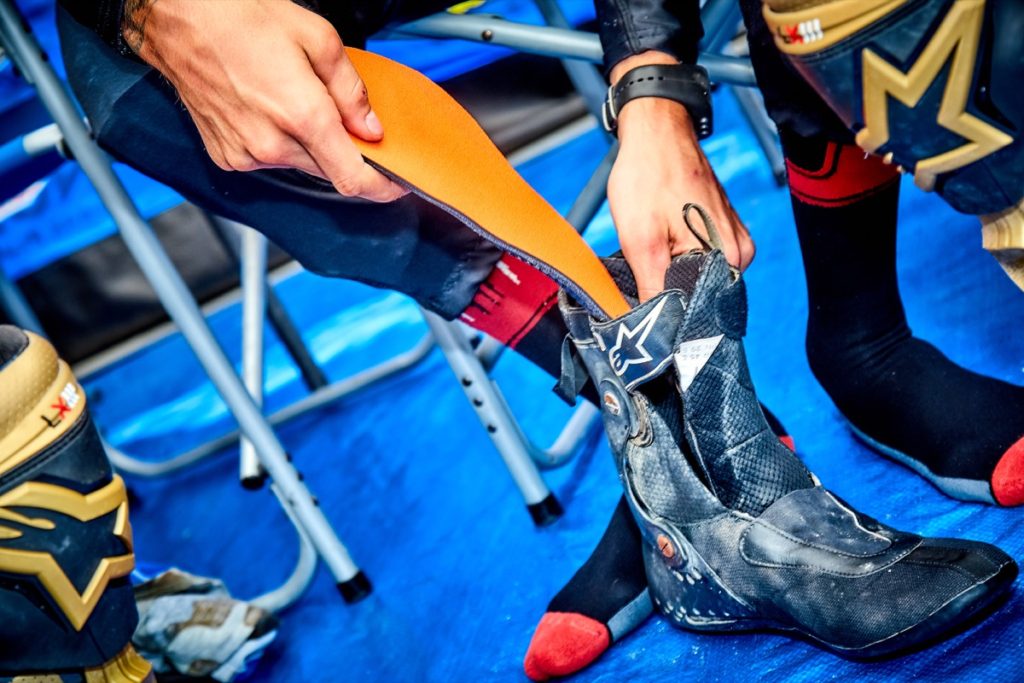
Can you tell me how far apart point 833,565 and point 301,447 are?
1142 millimetres

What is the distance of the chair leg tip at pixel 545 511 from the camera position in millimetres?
1031

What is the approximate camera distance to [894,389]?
77 cm

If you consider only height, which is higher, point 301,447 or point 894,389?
point 894,389

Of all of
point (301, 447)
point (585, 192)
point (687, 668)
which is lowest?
point (301, 447)

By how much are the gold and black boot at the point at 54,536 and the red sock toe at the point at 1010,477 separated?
2.28 ft

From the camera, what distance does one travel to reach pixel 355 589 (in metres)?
1.09

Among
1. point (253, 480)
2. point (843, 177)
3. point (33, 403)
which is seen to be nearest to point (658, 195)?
point (843, 177)

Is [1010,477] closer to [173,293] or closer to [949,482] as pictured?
[949,482]

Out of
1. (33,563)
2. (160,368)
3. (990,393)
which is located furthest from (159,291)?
(160,368)

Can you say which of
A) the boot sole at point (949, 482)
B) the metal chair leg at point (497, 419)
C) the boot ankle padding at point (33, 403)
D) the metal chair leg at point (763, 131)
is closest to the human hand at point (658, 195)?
the boot sole at point (949, 482)

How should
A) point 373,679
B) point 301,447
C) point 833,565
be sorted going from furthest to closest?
point 301,447 < point 373,679 < point 833,565

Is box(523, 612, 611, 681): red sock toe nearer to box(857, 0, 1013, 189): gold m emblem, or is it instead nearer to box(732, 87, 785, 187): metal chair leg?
box(857, 0, 1013, 189): gold m emblem

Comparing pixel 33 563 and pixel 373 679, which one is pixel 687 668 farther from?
pixel 33 563

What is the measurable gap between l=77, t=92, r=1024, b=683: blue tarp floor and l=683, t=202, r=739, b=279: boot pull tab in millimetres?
249
